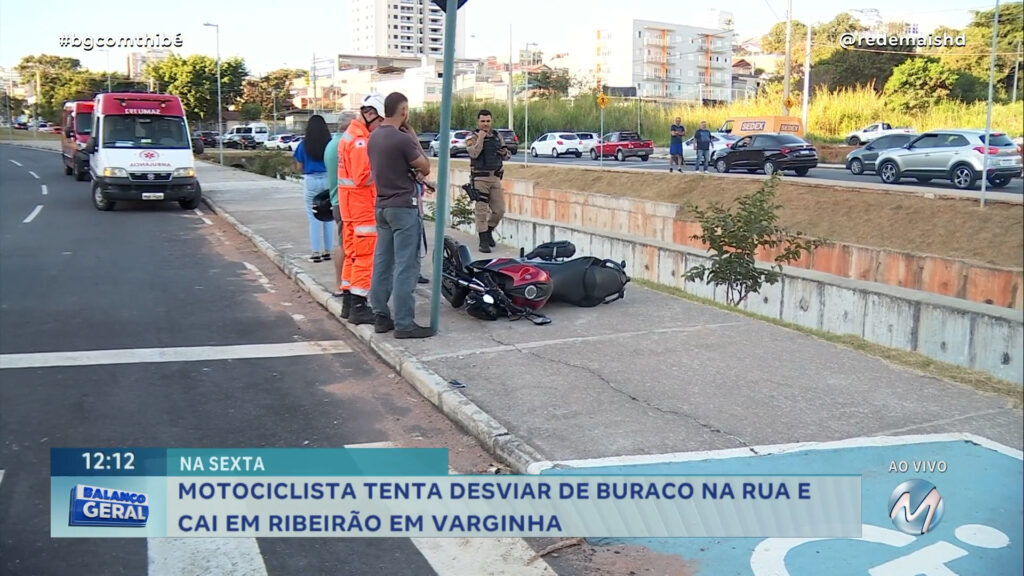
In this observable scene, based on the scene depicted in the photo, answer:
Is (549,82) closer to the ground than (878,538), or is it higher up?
higher up

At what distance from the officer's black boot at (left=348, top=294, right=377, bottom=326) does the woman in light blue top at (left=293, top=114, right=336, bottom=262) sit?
2.79 meters

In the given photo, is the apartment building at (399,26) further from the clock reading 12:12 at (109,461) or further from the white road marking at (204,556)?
the white road marking at (204,556)

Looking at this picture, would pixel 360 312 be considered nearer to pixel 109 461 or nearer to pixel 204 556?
pixel 109 461

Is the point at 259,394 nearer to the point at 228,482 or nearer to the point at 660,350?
the point at 228,482

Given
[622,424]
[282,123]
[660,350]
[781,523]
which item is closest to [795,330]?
[660,350]

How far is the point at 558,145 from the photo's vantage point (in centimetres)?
5166

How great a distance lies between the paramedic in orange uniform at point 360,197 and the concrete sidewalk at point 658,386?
1.84 feet

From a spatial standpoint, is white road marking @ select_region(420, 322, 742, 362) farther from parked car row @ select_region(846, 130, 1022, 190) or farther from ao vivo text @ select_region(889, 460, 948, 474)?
parked car row @ select_region(846, 130, 1022, 190)

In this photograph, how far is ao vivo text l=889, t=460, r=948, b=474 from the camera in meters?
4.23

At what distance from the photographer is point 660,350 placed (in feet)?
23.5

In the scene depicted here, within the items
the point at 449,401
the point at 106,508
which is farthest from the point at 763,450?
the point at 106,508

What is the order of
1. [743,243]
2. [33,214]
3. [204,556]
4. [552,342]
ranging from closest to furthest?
[204,556] < [552,342] < [743,243] < [33,214]

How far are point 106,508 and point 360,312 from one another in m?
4.02

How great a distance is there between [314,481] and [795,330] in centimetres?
464
